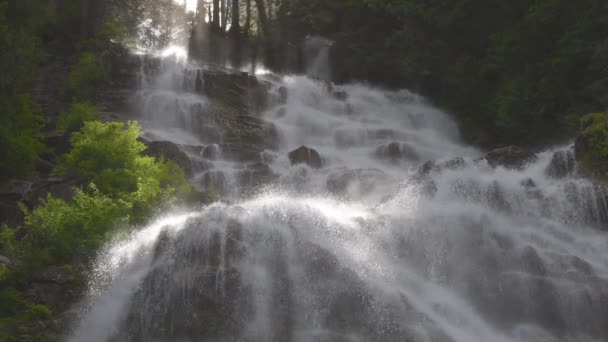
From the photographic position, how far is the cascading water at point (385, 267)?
9156 millimetres

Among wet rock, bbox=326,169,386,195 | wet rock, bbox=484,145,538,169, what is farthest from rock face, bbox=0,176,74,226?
wet rock, bbox=484,145,538,169

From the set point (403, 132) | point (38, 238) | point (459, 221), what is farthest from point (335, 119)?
point (38, 238)

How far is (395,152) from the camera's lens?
64.2 feet

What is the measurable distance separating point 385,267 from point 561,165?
23.4 ft

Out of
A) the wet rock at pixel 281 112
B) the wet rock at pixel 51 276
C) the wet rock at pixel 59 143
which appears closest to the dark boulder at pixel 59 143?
the wet rock at pixel 59 143

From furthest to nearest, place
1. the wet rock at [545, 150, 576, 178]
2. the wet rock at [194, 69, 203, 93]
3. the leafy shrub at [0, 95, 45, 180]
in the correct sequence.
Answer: the wet rock at [194, 69, 203, 93], the wet rock at [545, 150, 576, 178], the leafy shrub at [0, 95, 45, 180]

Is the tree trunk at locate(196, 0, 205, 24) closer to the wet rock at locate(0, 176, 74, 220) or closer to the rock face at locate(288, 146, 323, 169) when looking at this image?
the rock face at locate(288, 146, 323, 169)

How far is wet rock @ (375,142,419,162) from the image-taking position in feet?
63.9

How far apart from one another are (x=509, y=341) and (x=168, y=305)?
6.04 meters

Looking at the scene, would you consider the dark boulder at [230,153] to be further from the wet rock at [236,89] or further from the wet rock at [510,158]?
the wet rock at [510,158]

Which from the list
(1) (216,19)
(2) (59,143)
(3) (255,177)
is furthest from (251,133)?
(1) (216,19)

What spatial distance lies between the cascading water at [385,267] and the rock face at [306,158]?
2.52 metres

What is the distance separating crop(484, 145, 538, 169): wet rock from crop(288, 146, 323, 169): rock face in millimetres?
5370

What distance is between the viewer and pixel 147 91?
21.6 m
